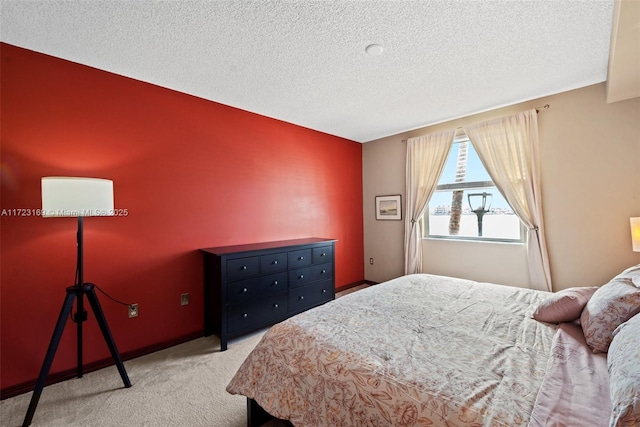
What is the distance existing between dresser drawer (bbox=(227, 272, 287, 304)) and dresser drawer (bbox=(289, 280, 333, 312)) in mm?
194

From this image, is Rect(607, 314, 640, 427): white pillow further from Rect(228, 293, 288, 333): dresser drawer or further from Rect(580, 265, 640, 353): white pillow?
Rect(228, 293, 288, 333): dresser drawer

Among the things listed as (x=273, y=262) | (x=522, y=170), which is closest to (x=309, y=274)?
(x=273, y=262)

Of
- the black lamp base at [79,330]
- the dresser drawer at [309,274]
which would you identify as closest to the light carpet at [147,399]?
the black lamp base at [79,330]

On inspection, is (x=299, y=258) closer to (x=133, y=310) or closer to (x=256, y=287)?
(x=256, y=287)

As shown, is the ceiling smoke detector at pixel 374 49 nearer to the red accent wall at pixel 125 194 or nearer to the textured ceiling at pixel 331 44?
the textured ceiling at pixel 331 44

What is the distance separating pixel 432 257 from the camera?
3848 mm

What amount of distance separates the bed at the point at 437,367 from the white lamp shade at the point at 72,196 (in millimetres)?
1509

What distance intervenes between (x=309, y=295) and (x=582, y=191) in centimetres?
317

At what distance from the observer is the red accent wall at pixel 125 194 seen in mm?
1946

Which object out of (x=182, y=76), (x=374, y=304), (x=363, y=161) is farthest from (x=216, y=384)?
(x=363, y=161)

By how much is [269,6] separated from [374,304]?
83.3 inches

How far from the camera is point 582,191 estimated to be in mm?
2709

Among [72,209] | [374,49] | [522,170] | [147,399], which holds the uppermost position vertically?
[374,49]

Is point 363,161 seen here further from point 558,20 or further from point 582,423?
point 582,423
